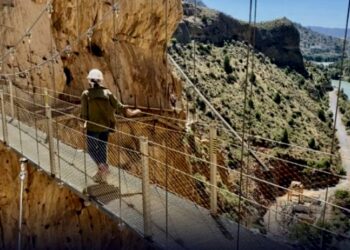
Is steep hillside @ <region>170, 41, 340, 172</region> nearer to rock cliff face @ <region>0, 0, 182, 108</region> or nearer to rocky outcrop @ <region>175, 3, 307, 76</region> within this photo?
rocky outcrop @ <region>175, 3, 307, 76</region>

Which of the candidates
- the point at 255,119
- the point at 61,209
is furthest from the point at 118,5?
the point at 255,119

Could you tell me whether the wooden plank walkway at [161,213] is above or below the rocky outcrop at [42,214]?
above

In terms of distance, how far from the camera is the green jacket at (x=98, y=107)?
79.7 inches

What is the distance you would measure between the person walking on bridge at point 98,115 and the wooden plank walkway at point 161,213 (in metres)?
0.10

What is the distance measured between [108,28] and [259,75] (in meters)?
15.9

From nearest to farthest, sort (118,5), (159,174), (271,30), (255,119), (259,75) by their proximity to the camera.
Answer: (159,174) → (118,5) → (255,119) → (259,75) → (271,30)

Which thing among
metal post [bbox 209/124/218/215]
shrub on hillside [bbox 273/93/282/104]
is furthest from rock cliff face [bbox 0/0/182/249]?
shrub on hillside [bbox 273/93/282/104]

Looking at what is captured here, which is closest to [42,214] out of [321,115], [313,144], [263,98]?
[313,144]

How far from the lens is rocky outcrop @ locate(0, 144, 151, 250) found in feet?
10.0

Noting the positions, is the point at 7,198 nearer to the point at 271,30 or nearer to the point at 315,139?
the point at 315,139

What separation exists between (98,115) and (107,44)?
2.83 meters

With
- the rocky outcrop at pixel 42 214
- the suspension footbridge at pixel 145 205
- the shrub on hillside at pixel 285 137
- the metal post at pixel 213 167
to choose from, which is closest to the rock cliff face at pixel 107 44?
the rocky outcrop at pixel 42 214

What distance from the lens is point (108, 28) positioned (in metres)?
4.68

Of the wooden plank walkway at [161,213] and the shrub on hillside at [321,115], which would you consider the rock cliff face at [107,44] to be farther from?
the shrub on hillside at [321,115]
